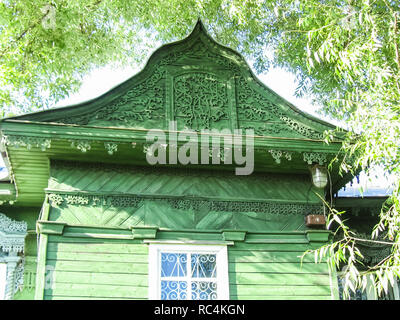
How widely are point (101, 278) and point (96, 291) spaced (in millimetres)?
163

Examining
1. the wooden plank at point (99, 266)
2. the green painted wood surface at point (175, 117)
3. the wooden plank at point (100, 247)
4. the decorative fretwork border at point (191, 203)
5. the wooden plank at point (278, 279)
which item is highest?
the green painted wood surface at point (175, 117)

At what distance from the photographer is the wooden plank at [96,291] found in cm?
659

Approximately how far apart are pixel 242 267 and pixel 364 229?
2737 mm

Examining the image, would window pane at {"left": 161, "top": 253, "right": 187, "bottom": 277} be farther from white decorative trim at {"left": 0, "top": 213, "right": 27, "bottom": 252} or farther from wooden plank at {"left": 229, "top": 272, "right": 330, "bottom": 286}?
white decorative trim at {"left": 0, "top": 213, "right": 27, "bottom": 252}

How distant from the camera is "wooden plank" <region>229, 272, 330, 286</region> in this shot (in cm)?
700

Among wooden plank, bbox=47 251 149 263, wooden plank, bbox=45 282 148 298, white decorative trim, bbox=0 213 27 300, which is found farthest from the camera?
white decorative trim, bbox=0 213 27 300

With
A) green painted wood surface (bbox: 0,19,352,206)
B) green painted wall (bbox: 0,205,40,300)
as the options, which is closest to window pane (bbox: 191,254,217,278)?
green painted wood surface (bbox: 0,19,352,206)

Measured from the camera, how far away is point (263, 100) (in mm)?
7750

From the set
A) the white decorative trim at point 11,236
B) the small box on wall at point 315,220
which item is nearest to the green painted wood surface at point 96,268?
the small box on wall at point 315,220

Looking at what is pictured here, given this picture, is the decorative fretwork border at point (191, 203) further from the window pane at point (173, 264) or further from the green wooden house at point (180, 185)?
the window pane at point (173, 264)

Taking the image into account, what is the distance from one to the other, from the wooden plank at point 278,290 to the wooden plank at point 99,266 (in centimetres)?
117

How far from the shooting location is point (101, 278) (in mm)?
6727

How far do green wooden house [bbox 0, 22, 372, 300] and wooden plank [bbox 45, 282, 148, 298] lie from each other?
1 cm

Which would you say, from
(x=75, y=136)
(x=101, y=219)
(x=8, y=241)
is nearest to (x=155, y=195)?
(x=101, y=219)
